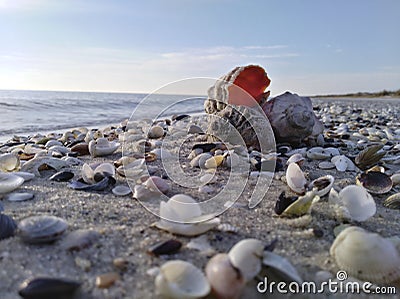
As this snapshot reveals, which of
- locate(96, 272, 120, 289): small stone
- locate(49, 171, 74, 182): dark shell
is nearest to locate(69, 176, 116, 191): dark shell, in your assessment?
locate(49, 171, 74, 182): dark shell

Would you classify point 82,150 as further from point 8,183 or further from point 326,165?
point 326,165

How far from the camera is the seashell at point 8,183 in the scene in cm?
174

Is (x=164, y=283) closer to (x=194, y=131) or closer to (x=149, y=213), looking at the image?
(x=149, y=213)

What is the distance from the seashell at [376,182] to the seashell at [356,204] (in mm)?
498

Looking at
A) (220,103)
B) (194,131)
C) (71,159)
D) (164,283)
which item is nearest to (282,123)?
(220,103)

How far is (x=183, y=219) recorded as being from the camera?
130cm

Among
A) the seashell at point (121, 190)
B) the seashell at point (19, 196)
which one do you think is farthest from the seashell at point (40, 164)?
the seashell at point (121, 190)

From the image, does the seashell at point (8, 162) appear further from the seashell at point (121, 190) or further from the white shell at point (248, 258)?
the white shell at point (248, 258)

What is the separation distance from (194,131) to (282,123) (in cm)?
109

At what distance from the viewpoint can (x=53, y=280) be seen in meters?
0.92

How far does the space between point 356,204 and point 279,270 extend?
2.13 feet

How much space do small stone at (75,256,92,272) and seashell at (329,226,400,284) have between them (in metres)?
0.82

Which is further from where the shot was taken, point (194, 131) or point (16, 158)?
point (194, 131)

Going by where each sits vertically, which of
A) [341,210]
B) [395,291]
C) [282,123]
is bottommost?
[395,291]
